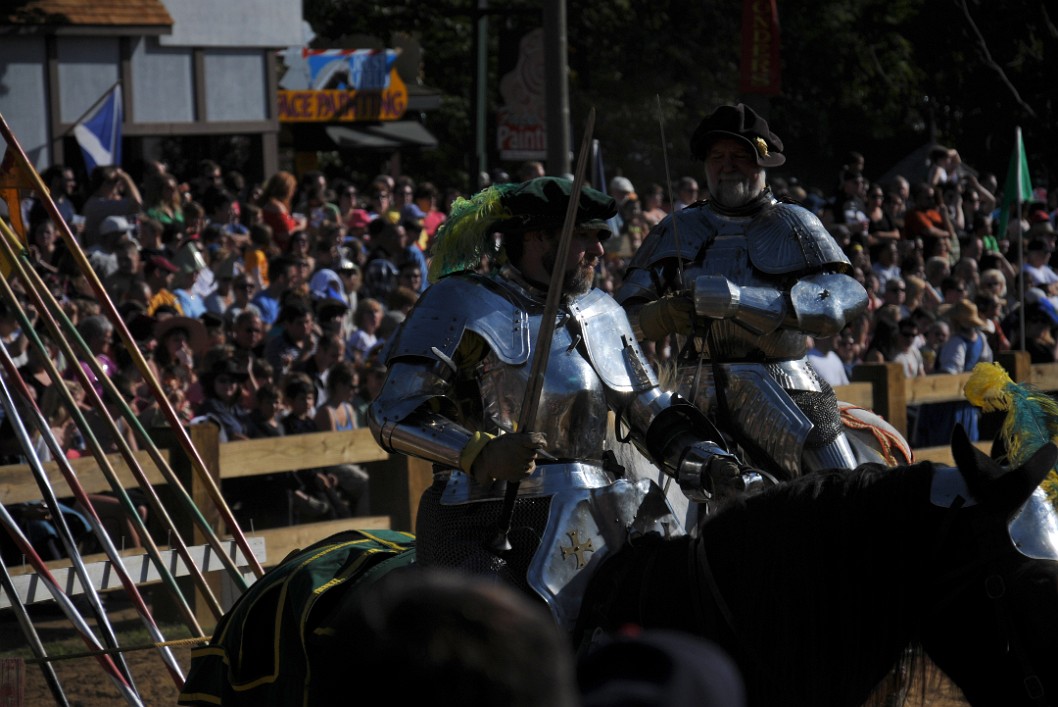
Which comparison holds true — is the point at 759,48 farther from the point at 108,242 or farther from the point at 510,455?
the point at 510,455

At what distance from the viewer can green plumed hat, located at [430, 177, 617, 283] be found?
13.9ft

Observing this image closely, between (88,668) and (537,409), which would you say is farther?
(88,668)

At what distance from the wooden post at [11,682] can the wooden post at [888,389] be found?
6.46m

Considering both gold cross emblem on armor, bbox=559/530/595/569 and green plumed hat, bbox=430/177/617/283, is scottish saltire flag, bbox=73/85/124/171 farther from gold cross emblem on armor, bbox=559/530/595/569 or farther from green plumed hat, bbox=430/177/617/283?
gold cross emblem on armor, bbox=559/530/595/569

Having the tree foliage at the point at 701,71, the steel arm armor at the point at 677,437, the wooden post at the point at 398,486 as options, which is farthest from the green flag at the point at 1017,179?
the tree foliage at the point at 701,71

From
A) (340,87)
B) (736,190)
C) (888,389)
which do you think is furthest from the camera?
(340,87)

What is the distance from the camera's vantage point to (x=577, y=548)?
3895mm

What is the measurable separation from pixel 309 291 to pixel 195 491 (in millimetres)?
3058

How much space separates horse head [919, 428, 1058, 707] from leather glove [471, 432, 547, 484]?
35.7 inches

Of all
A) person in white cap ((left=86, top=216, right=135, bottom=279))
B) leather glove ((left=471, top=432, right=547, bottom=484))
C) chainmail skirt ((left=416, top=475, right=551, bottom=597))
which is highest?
leather glove ((left=471, top=432, right=547, bottom=484))

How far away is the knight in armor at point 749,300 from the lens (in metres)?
5.39

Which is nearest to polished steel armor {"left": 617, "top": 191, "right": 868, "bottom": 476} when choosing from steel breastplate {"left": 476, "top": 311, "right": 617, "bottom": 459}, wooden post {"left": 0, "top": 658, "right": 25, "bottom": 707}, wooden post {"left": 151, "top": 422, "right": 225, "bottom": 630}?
steel breastplate {"left": 476, "top": 311, "right": 617, "bottom": 459}

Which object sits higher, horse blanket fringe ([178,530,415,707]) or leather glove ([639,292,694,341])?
leather glove ([639,292,694,341])

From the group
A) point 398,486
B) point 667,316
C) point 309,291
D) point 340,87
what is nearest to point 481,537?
point 667,316
